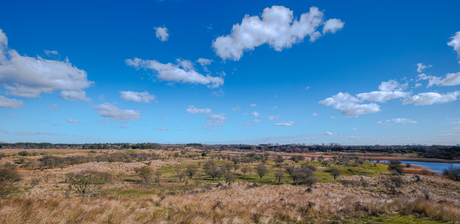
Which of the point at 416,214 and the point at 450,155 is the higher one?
the point at 416,214

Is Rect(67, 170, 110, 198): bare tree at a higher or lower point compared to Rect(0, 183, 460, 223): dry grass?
lower

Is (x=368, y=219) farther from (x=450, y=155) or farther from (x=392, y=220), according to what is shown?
(x=450, y=155)

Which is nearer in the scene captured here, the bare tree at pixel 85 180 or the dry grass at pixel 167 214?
the dry grass at pixel 167 214

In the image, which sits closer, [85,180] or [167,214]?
[167,214]

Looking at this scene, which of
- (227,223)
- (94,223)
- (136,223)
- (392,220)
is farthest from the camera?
(392,220)

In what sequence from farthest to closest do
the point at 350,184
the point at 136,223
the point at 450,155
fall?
the point at 450,155 < the point at 350,184 < the point at 136,223

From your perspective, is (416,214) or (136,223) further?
(416,214)

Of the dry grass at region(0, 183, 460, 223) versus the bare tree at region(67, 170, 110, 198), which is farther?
the bare tree at region(67, 170, 110, 198)

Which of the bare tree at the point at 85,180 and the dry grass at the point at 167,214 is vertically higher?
the dry grass at the point at 167,214

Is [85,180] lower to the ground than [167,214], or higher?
lower

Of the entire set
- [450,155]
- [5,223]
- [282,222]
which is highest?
[5,223]

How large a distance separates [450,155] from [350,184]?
18019 cm

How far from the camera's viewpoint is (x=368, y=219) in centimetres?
709

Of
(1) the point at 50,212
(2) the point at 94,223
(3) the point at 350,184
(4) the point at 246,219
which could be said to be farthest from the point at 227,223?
(3) the point at 350,184
